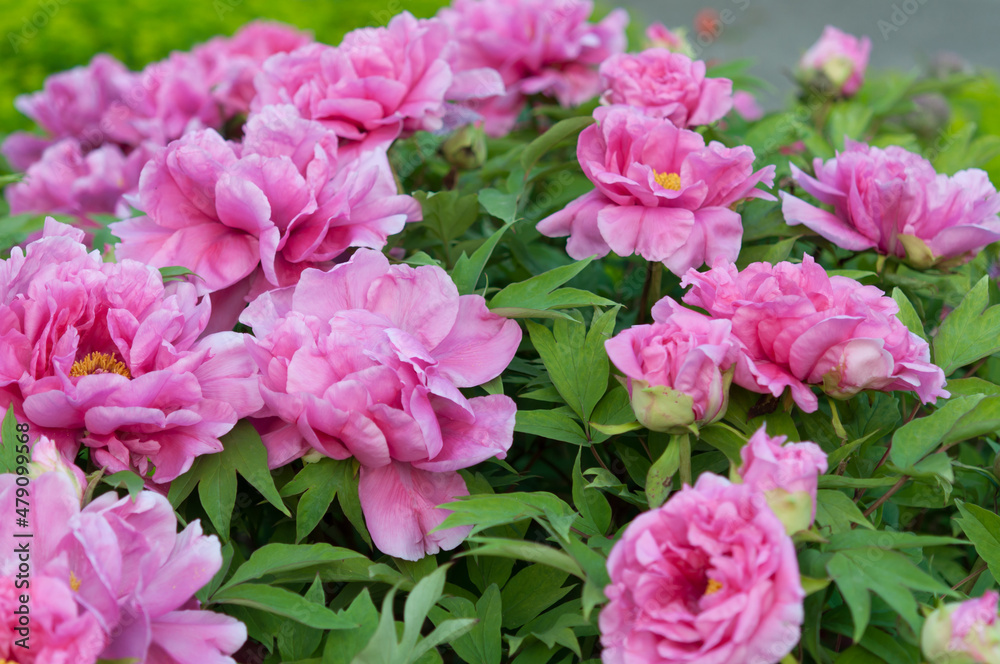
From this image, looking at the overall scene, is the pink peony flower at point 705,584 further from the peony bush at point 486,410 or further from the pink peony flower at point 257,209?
the pink peony flower at point 257,209

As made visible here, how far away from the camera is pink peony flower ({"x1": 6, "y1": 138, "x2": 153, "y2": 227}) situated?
1.15 metres

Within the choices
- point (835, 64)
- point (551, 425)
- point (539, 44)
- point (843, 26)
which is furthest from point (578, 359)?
point (843, 26)

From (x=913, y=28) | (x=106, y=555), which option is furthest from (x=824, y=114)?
(x=913, y=28)

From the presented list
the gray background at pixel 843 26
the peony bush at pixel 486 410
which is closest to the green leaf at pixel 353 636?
the peony bush at pixel 486 410

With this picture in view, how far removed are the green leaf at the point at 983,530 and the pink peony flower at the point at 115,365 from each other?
0.50 m

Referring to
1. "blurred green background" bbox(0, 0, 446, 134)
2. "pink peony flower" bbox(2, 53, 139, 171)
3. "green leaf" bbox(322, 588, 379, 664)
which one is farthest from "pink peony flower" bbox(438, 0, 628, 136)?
"blurred green background" bbox(0, 0, 446, 134)

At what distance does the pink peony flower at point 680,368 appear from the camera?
0.55m

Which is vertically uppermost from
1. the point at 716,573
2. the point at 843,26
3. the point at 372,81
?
the point at 372,81

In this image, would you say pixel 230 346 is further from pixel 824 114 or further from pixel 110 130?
pixel 824 114

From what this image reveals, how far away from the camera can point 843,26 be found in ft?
15.3

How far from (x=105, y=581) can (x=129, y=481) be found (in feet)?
0.30

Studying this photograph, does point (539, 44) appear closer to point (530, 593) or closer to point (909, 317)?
point (909, 317)

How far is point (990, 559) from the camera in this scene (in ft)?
1.98

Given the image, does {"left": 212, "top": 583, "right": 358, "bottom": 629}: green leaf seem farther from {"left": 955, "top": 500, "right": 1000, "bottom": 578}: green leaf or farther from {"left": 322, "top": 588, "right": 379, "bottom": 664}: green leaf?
{"left": 955, "top": 500, "right": 1000, "bottom": 578}: green leaf
